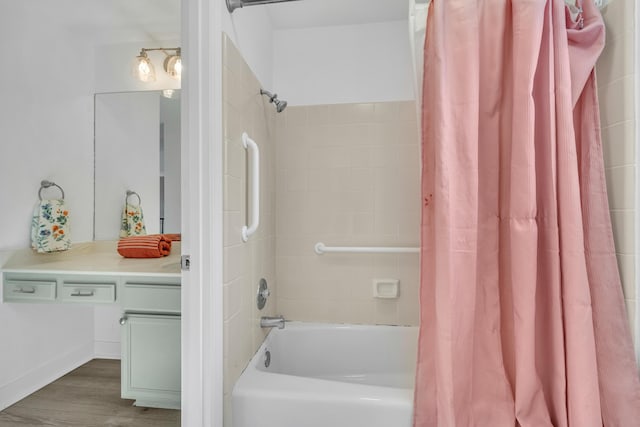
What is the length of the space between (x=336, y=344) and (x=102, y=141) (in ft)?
6.89

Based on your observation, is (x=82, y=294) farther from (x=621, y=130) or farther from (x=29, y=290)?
(x=621, y=130)

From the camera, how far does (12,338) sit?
6.35 ft

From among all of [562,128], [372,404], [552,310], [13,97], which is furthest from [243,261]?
[13,97]

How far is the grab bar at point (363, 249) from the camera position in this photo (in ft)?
5.91

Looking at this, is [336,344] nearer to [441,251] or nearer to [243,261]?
[243,261]

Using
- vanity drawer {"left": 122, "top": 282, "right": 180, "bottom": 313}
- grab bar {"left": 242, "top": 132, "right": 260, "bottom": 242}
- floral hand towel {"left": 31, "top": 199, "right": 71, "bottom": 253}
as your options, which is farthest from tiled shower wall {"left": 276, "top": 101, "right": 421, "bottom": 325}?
floral hand towel {"left": 31, "top": 199, "right": 71, "bottom": 253}

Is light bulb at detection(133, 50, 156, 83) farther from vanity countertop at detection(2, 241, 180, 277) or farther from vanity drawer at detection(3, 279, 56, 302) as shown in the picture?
vanity drawer at detection(3, 279, 56, 302)

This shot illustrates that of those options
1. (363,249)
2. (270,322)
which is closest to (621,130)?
(363,249)

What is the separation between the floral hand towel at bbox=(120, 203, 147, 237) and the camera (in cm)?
231

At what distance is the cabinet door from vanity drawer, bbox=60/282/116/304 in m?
0.15

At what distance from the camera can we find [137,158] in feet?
7.70

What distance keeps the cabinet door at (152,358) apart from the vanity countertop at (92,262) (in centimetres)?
24

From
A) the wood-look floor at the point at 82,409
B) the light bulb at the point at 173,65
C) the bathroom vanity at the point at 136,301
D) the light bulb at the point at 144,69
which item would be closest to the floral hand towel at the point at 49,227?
the bathroom vanity at the point at 136,301

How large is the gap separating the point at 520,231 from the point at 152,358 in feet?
5.96
